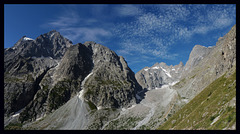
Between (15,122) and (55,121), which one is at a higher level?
(15,122)

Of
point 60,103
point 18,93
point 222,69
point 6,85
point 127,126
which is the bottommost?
point 127,126

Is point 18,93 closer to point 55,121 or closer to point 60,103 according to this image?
point 60,103

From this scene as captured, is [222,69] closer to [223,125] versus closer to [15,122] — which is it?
[223,125]

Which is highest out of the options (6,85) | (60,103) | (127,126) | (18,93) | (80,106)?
(6,85)

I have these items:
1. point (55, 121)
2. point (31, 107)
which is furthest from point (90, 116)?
point (31, 107)

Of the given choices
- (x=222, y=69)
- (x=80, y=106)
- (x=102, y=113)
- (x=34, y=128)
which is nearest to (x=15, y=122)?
(x=34, y=128)

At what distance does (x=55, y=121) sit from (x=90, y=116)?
4129 centimetres

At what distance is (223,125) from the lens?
21.1 meters

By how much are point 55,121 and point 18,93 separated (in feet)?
300

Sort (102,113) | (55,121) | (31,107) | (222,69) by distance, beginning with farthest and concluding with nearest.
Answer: (31,107)
(102,113)
(55,121)
(222,69)

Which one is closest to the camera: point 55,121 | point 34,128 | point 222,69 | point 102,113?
point 222,69
